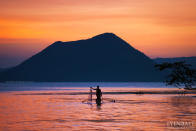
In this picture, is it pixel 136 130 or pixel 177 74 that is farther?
pixel 177 74

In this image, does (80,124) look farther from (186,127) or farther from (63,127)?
(186,127)

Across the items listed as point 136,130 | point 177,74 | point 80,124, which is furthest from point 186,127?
point 177,74

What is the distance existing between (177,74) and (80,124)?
43.2m

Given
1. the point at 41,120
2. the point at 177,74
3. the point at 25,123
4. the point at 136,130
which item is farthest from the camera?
the point at 177,74

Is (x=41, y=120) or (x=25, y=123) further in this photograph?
(x=41, y=120)

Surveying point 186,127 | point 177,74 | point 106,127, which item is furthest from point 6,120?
point 177,74

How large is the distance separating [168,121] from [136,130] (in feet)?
17.1

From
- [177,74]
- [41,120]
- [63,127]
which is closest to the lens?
[63,127]

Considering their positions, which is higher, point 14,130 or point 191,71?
point 191,71

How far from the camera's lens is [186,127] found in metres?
25.9

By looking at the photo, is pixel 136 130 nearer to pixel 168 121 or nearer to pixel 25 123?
pixel 168 121

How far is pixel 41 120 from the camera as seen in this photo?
30.9m

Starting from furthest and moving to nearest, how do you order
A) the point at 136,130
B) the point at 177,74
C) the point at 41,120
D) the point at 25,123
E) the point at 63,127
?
1. the point at 177,74
2. the point at 41,120
3. the point at 25,123
4. the point at 63,127
5. the point at 136,130

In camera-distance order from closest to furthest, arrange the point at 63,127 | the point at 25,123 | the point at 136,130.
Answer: the point at 136,130, the point at 63,127, the point at 25,123
